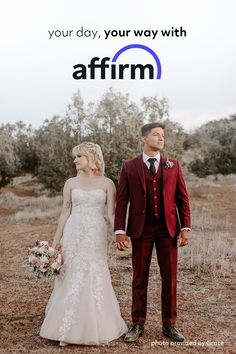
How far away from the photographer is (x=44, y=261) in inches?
211

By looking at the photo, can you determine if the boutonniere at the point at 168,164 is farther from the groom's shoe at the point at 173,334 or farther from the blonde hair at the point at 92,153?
the groom's shoe at the point at 173,334

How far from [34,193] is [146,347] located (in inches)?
745

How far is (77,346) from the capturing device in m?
5.25

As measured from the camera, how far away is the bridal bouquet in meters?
5.36

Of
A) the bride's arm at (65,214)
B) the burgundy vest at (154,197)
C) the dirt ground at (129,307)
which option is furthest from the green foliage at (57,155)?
the burgundy vest at (154,197)

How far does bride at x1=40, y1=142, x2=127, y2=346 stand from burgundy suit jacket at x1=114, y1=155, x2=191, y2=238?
265 mm

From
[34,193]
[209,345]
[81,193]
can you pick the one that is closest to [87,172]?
[81,193]

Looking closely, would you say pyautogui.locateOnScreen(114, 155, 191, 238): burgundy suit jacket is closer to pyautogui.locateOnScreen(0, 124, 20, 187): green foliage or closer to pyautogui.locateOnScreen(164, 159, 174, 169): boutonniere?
pyautogui.locateOnScreen(164, 159, 174, 169): boutonniere

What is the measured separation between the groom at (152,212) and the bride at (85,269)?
11.2 inches

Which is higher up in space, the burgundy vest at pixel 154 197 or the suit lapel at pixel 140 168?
the suit lapel at pixel 140 168

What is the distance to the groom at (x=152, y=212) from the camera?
5.20 metres

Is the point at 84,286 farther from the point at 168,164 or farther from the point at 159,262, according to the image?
the point at 168,164

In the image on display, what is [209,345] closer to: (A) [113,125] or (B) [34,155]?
(A) [113,125]

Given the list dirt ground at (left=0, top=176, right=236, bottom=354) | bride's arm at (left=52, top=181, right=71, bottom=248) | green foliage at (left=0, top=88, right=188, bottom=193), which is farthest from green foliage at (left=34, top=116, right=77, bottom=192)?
bride's arm at (left=52, top=181, right=71, bottom=248)
